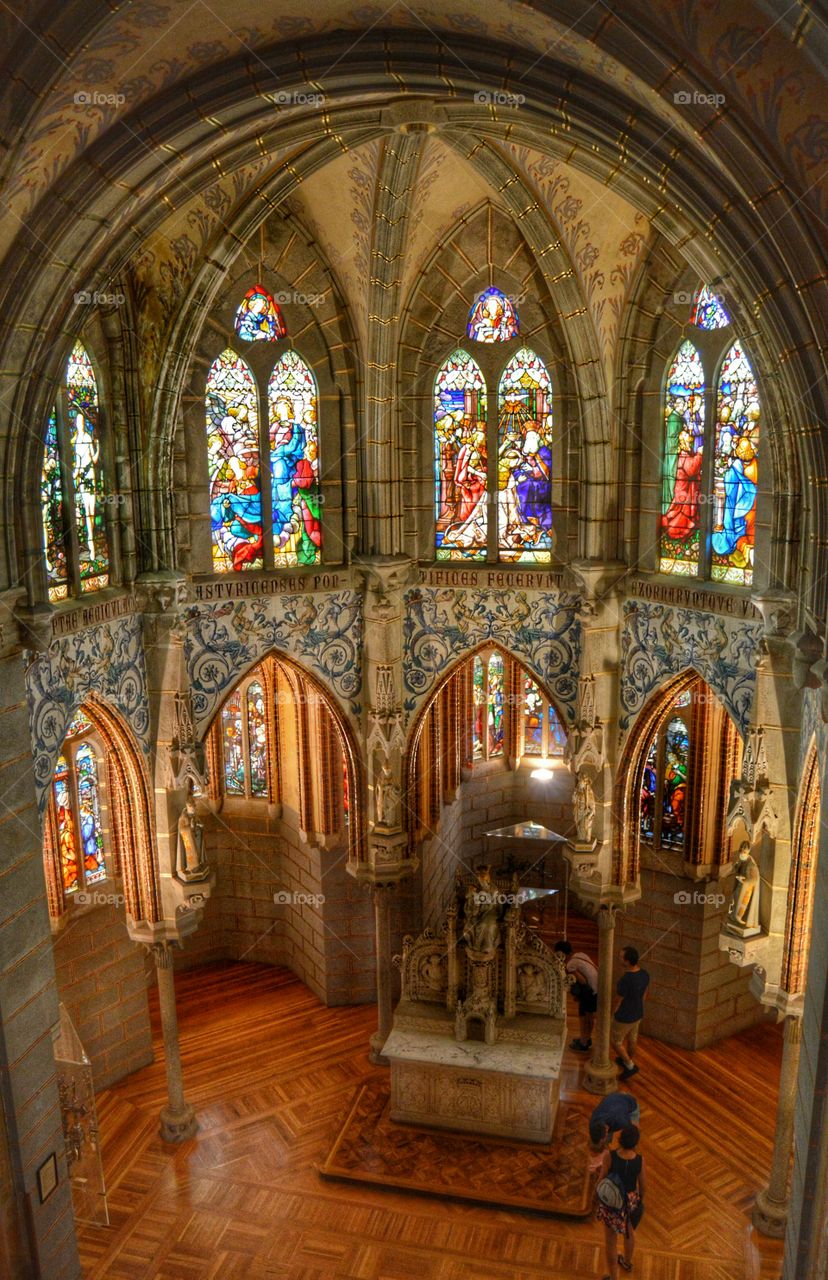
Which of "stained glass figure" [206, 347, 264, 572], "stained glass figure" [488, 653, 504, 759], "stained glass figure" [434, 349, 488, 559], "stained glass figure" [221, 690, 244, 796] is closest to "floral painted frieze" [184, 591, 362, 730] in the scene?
"stained glass figure" [206, 347, 264, 572]

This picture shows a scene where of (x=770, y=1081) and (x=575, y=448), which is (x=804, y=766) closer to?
(x=575, y=448)

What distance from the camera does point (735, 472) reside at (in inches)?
537

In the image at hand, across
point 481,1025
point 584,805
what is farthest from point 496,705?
point 481,1025

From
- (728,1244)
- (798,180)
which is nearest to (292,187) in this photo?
(798,180)

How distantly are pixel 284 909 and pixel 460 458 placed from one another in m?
8.39

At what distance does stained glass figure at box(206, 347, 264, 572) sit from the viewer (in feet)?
48.3

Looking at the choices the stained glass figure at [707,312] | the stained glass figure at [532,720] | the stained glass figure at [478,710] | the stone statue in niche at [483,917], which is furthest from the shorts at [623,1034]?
the stained glass figure at [707,312]

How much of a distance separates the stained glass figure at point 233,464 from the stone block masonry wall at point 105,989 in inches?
211

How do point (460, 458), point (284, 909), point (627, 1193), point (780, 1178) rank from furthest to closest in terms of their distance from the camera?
point (284, 909)
point (460, 458)
point (780, 1178)
point (627, 1193)

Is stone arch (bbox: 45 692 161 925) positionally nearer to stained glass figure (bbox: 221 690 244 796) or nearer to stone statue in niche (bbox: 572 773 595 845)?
stained glass figure (bbox: 221 690 244 796)

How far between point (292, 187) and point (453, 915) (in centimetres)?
902

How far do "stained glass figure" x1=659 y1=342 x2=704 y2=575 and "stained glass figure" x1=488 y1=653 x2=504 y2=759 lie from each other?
6.55m

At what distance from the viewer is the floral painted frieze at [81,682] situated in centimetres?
1221

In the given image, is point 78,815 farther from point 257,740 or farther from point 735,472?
point 735,472
